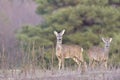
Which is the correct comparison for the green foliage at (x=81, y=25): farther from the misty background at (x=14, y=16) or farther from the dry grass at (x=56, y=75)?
the dry grass at (x=56, y=75)

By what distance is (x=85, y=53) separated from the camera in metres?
19.1

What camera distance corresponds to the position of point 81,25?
19750mm

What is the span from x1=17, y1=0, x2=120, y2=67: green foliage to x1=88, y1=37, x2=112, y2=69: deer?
1.25 meters

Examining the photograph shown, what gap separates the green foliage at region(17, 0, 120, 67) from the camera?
19.1 metres

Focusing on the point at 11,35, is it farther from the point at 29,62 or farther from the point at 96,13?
the point at 29,62

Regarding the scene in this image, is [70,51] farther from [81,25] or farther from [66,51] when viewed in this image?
[81,25]

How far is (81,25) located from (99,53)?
267cm

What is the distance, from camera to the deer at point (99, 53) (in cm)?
1684

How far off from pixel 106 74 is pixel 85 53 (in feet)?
20.8

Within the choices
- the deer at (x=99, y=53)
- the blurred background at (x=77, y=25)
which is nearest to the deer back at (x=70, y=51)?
the deer at (x=99, y=53)

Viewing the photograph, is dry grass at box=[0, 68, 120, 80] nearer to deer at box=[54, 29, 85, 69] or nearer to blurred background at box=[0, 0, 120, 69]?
deer at box=[54, 29, 85, 69]

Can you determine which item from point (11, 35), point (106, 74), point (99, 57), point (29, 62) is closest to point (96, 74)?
point (106, 74)

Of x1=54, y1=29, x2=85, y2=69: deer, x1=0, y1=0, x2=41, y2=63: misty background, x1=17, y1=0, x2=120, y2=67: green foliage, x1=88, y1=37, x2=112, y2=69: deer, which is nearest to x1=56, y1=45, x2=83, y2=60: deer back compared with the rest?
x1=54, y1=29, x2=85, y2=69: deer

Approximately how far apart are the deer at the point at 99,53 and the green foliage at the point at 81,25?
4.09 ft
